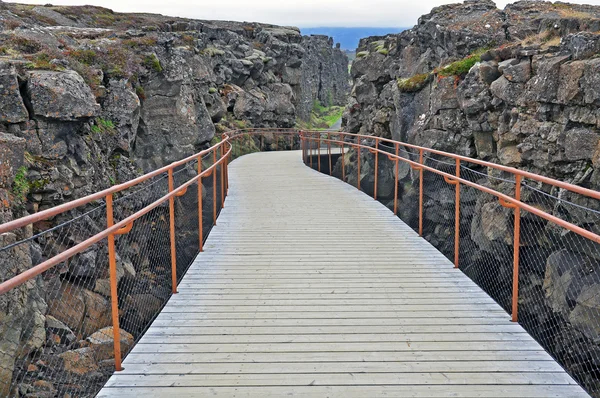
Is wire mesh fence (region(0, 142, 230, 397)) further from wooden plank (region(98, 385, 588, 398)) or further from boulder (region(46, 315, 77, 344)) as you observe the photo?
wooden plank (region(98, 385, 588, 398))

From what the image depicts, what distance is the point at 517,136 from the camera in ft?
38.0

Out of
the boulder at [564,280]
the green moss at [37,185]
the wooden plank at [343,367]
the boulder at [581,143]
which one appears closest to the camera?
the wooden plank at [343,367]

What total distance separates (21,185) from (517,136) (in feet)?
32.8

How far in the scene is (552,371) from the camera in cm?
370

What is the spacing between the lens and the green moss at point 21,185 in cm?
919

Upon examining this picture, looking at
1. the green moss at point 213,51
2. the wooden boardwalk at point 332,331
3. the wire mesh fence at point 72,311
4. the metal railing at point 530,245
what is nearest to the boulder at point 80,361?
the wire mesh fence at point 72,311

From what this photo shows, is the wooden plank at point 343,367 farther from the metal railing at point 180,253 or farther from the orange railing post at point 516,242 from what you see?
the orange railing post at point 516,242

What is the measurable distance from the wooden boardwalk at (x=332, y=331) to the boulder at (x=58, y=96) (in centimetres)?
540

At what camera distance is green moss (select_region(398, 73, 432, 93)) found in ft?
51.1

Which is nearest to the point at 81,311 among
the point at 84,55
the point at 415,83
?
the point at 84,55

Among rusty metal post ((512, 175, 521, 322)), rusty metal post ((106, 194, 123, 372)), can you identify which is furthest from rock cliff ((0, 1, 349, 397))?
rusty metal post ((512, 175, 521, 322))

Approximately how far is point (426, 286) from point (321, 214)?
399cm

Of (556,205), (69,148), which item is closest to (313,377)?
(556,205)

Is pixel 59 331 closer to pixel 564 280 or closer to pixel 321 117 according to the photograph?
pixel 564 280
